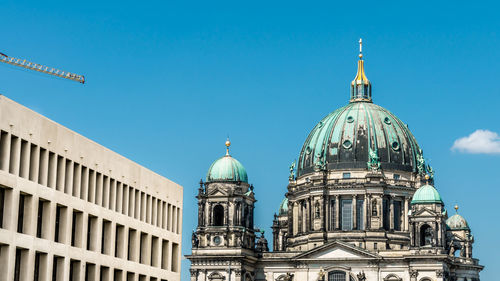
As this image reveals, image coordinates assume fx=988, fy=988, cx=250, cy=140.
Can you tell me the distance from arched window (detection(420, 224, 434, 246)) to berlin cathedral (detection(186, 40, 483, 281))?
0.56ft

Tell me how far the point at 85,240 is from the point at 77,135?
5.88 meters

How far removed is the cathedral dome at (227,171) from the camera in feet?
411

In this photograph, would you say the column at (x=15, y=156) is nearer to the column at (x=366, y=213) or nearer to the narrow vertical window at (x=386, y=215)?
the column at (x=366, y=213)

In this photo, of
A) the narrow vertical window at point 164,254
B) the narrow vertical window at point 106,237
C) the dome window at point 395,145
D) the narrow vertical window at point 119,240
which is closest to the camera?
the narrow vertical window at point 106,237

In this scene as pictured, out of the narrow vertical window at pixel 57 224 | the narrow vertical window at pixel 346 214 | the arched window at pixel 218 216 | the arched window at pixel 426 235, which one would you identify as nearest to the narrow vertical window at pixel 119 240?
the narrow vertical window at pixel 57 224

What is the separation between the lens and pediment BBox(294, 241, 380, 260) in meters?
120

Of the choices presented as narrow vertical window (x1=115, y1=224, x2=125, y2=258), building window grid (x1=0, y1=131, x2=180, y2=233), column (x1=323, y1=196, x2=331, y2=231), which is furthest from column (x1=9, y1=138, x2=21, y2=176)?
column (x1=323, y1=196, x2=331, y2=231)

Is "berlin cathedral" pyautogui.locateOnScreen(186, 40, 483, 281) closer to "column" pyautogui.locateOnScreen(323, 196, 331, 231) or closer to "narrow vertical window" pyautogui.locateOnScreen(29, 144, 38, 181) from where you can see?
"column" pyautogui.locateOnScreen(323, 196, 331, 231)

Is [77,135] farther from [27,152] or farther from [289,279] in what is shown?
[289,279]

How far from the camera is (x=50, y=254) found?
5025cm

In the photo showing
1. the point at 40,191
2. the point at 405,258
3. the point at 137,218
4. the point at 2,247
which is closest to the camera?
the point at 2,247

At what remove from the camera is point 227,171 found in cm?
12544

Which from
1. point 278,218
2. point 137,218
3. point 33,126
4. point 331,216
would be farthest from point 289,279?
point 33,126

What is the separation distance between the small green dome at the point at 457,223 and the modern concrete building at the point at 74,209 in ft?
263
